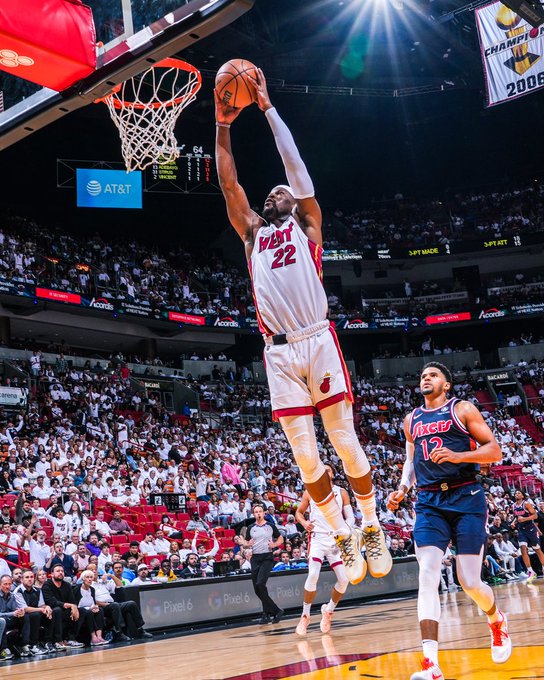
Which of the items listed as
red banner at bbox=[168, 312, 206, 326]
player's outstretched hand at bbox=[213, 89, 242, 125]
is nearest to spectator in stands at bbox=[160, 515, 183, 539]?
player's outstretched hand at bbox=[213, 89, 242, 125]

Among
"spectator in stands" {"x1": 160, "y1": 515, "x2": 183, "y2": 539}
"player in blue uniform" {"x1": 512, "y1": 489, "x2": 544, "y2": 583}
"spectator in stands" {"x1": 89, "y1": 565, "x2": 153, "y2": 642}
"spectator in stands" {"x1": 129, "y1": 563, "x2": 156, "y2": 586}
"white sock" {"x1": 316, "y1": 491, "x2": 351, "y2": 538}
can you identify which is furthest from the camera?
"player in blue uniform" {"x1": 512, "y1": 489, "x2": 544, "y2": 583}

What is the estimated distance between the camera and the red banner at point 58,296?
2777cm

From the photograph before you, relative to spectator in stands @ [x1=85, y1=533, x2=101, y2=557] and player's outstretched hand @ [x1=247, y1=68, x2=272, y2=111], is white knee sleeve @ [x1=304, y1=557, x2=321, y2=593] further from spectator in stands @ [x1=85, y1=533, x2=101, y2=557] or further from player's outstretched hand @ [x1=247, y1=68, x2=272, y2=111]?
player's outstretched hand @ [x1=247, y1=68, x2=272, y2=111]

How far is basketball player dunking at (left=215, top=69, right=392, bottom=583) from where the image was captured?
514 cm

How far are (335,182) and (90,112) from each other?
50.9 ft

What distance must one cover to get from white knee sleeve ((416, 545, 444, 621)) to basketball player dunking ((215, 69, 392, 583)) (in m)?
0.28

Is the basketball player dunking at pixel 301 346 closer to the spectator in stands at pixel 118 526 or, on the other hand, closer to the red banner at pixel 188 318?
the spectator in stands at pixel 118 526

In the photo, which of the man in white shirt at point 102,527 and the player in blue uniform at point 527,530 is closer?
the man in white shirt at point 102,527

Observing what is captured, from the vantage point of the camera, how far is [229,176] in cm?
527

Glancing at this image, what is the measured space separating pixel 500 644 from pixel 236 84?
4.33 m

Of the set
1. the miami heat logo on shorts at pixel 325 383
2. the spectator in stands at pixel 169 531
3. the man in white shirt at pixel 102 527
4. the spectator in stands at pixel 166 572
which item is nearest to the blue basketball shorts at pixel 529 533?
the spectator in stands at pixel 169 531

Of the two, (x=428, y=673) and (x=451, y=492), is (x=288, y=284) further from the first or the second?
(x=428, y=673)

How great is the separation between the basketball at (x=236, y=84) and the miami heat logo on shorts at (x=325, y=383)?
1.86 metres

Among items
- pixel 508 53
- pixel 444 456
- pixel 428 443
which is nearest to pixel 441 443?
pixel 428 443
